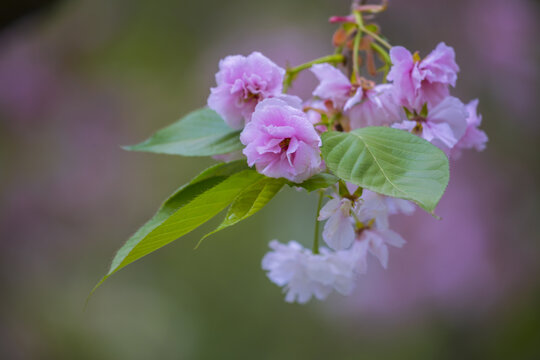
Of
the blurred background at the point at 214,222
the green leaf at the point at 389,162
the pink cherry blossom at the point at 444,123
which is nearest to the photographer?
the green leaf at the point at 389,162

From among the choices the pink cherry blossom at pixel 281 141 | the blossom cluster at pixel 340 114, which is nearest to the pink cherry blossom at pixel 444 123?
the blossom cluster at pixel 340 114

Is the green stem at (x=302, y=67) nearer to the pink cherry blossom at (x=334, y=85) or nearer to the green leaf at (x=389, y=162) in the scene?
the pink cherry blossom at (x=334, y=85)

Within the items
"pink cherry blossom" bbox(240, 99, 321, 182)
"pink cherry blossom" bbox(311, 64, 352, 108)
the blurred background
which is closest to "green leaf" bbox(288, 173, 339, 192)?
"pink cherry blossom" bbox(240, 99, 321, 182)

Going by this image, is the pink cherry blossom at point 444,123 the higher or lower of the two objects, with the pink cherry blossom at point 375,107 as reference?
lower

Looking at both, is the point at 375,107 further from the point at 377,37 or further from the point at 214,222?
the point at 214,222

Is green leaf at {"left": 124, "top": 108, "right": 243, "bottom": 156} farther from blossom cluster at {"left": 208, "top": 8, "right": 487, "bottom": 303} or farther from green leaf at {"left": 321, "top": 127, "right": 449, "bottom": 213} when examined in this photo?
green leaf at {"left": 321, "top": 127, "right": 449, "bottom": 213}

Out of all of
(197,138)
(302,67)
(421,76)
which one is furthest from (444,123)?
(197,138)
